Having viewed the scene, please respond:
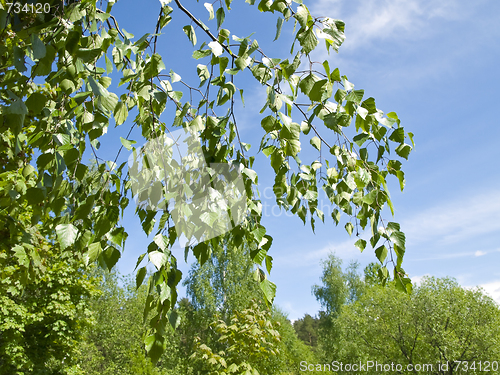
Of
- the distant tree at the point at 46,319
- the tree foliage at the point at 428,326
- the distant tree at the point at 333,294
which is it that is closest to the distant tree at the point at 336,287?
A: the distant tree at the point at 333,294

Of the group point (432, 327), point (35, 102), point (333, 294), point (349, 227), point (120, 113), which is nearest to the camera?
point (35, 102)

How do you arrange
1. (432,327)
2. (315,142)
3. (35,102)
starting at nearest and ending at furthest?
(35,102)
(315,142)
(432,327)

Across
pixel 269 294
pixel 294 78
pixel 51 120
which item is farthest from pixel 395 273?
pixel 51 120

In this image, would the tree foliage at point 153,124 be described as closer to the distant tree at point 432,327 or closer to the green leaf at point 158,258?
the green leaf at point 158,258

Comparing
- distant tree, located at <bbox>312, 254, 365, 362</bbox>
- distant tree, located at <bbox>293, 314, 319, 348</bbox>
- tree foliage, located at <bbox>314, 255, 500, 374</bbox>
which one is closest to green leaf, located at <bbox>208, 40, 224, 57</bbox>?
tree foliage, located at <bbox>314, 255, 500, 374</bbox>

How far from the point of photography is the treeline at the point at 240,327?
608 centimetres

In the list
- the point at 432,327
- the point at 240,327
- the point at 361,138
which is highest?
the point at 361,138

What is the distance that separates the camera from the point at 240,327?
5.52 m

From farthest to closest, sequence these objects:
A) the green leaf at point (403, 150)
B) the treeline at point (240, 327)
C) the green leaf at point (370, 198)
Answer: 1. the treeline at point (240, 327)
2. the green leaf at point (403, 150)
3. the green leaf at point (370, 198)

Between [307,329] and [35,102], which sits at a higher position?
[35,102]

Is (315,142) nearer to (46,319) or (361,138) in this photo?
(361,138)

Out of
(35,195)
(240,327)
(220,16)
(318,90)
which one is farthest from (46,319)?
(318,90)

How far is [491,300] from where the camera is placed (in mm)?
13227

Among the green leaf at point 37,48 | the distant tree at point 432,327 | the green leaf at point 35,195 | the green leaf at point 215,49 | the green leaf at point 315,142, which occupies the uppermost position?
the green leaf at point 215,49
